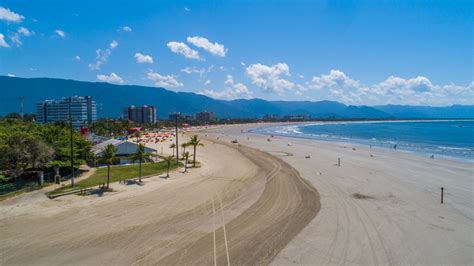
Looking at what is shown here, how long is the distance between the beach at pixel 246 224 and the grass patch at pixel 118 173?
1.78 m

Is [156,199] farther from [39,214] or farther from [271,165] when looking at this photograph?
[271,165]

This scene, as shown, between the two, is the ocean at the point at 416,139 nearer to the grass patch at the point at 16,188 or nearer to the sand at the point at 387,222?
the sand at the point at 387,222

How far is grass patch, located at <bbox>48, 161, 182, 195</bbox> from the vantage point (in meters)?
22.9

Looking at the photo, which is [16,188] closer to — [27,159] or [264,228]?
[27,159]

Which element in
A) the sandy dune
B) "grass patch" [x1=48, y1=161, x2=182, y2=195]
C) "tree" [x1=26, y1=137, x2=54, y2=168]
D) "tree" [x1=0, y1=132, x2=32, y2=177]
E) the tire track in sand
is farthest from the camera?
"tree" [x1=26, y1=137, x2=54, y2=168]

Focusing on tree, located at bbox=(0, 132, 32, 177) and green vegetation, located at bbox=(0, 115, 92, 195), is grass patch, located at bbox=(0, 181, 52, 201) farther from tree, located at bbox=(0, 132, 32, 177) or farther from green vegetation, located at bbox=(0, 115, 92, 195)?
tree, located at bbox=(0, 132, 32, 177)

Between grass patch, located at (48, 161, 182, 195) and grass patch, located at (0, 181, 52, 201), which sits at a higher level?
grass patch, located at (48, 161, 182, 195)

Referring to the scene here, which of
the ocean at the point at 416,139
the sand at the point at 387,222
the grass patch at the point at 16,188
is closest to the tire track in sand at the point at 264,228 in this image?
the sand at the point at 387,222

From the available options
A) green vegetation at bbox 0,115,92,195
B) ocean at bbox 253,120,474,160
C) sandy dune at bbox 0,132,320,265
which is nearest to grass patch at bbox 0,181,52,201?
green vegetation at bbox 0,115,92,195

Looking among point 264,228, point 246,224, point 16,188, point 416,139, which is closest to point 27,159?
point 16,188

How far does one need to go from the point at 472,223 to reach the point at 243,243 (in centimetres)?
1265

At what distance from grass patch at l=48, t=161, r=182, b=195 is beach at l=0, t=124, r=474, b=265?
178cm

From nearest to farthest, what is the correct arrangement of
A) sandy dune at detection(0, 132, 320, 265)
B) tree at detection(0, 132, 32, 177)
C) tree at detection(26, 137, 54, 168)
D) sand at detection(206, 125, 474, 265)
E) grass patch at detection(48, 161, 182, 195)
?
sandy dune at detection(0, 132, 320, 265) < sand at detection(206, 125, 474, 265) < grass patch at detection(48, 161, 182, 195) < tree at detection(0, 132, 32, 177) < tree at detection(26, 137, 54, 168)

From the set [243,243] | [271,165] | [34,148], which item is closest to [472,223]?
[243,243]
